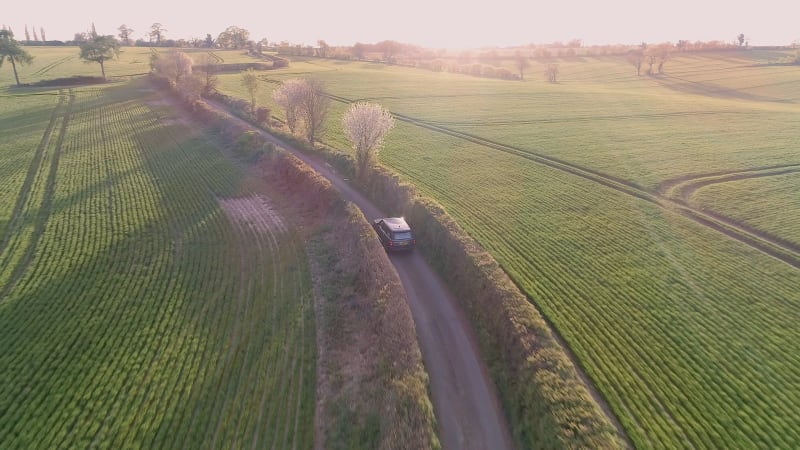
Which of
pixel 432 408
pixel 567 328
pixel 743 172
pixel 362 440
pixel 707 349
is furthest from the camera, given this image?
pixel 743 172

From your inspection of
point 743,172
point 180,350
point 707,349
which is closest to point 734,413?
point 707,349

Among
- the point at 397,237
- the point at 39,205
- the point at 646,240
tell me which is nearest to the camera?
the point at 397,237

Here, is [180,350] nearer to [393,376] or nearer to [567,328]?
[393,376]

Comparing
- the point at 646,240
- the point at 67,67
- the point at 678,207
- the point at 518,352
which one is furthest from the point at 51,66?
the point at 678,207

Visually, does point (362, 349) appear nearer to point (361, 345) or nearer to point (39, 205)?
point (361, 345)

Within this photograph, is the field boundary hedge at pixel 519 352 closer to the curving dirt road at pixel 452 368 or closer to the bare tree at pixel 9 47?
the curving dirt road at pixel 452 368

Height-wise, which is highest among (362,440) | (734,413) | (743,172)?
(743,172)
